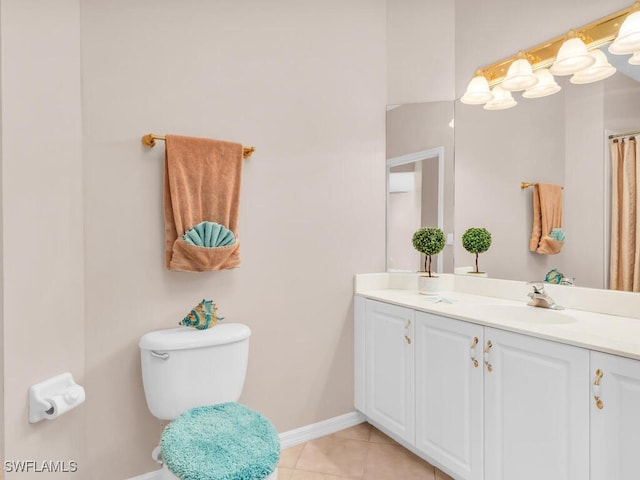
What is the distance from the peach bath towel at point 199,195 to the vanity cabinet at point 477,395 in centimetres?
92

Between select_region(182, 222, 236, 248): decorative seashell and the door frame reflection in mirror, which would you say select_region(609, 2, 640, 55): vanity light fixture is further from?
select_region(182, 222, 236, 248): decorative seashell

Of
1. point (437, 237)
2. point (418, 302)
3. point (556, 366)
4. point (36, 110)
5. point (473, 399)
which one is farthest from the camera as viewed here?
point (437, 237)

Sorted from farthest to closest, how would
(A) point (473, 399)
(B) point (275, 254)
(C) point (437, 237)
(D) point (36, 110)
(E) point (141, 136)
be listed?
(C) point (437, 237) < (B) point (275, 254) < (E) point (141, 136) < (A) point (473, 399) < (D) point (36, 110)

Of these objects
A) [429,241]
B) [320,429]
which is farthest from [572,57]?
[320,429]

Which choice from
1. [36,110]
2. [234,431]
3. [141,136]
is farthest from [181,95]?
[234,431]

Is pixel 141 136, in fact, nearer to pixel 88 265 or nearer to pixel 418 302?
pixel 88 265

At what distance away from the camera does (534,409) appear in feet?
4.11

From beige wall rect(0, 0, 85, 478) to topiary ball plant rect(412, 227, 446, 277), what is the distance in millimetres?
1669

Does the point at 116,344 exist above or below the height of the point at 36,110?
below

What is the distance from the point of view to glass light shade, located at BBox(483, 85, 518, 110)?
195 cm

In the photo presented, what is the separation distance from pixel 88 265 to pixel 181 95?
0.85 m

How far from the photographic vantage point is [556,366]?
1.19m

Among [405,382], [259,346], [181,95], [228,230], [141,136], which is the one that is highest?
[181,95]

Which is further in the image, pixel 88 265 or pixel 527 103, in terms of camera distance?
pixel 527 103
